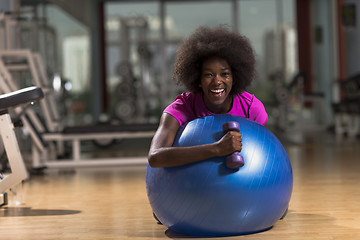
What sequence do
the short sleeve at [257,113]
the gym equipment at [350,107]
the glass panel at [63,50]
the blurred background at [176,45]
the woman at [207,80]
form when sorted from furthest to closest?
the blurred background at [176,45] < the gym equipment at [350,107] < the glass panel at [63,50] < the short sleeve at [257,113] < the woman at [207,80]

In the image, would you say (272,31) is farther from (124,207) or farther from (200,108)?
(200,108)

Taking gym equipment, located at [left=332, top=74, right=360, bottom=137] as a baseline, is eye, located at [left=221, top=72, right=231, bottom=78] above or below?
above

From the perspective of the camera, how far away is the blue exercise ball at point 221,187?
1.71 metres

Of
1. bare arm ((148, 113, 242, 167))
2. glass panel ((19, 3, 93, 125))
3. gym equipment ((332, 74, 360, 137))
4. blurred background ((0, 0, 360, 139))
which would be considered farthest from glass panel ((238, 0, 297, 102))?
bare arm ((148, 113, 242, 167))

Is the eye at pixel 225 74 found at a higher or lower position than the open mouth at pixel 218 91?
higher

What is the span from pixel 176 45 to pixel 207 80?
288 inches

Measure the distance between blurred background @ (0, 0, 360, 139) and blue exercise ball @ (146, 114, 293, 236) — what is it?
200 inches

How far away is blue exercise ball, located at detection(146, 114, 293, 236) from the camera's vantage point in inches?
67.3

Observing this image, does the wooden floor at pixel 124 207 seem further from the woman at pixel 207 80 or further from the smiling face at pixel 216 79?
the smiling face at pixel 216 79

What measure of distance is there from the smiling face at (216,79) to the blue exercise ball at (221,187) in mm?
95

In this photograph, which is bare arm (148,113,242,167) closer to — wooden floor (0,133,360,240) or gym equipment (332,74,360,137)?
wooden floor (0,133,360,240)

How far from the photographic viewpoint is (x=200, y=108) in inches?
78.9

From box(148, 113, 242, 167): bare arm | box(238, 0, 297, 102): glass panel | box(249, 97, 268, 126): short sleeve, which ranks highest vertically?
box(238, 0, 297, 102): glass panel

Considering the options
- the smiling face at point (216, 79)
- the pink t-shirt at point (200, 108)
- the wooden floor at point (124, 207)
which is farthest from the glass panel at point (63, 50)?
the smiling face at point (216, 79)
